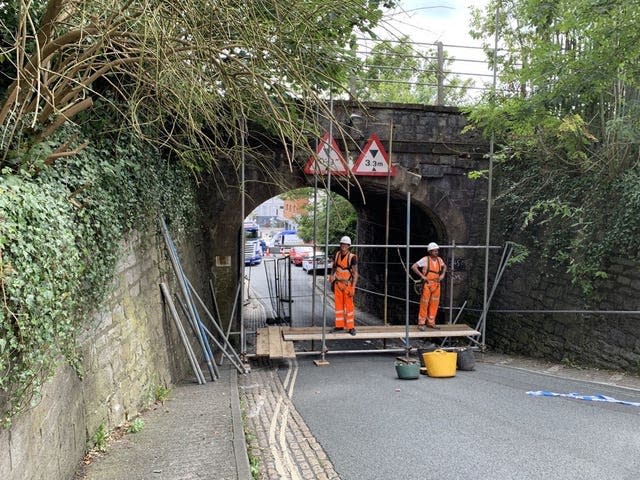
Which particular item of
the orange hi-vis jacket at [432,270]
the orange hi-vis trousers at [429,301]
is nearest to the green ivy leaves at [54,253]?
the orange hi-vis jacket at [432,270]

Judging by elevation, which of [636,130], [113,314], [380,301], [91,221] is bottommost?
[380,301]

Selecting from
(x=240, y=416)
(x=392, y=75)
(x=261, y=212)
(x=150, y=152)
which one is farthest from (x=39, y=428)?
(x=261, y=212)

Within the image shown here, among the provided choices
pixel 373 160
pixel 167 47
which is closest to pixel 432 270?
pixel 373 160

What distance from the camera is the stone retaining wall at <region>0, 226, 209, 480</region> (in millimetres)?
2867

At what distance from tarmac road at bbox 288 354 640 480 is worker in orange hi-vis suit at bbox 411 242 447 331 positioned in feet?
6.89

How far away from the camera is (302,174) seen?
1030 centimetres

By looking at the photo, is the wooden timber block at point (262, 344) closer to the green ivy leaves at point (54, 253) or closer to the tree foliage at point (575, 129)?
the green ivy leaves at point (54, 253)

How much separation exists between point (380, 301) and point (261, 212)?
2852 inches

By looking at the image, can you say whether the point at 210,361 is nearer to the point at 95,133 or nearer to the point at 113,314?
the point at 113,314

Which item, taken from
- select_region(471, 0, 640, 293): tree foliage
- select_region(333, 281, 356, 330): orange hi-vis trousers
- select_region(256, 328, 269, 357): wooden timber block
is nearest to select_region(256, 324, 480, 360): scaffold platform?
select_region(256, 328, 269, 357): wooden timber block

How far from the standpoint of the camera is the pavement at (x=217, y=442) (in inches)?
139

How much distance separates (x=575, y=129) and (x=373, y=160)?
3304 millimetres

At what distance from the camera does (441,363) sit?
23.9ft

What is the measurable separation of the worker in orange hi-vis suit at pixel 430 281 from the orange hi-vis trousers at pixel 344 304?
1.34 metres
